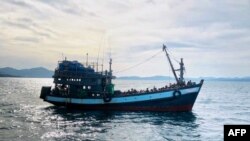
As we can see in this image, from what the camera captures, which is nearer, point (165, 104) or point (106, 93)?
point (165, 104)

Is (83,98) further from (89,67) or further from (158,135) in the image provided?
(158,135)

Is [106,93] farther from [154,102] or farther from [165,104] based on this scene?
[165,104]

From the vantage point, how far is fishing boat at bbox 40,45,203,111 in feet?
163

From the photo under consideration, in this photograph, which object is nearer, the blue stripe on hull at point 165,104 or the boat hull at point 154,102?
the boat hull at point 154,102

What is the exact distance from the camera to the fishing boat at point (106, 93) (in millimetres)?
49625

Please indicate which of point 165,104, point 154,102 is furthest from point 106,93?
point 165,104

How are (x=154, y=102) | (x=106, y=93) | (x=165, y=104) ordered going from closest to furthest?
(x=165, y=104) < (x=154, y=102) < (x=106, y=93)

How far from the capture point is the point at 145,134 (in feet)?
112

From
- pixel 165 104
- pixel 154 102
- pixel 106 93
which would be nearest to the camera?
pixel 165 104

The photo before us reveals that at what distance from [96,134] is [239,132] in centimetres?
2213

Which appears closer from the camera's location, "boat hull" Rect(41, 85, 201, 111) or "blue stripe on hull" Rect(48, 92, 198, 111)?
"boat hull" Rect(41, 85, 201, 111)

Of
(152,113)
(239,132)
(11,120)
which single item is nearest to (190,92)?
(152,113)

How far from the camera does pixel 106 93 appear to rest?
52094 mm

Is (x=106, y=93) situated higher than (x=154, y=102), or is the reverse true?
(x=106, y=93)
